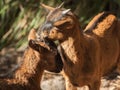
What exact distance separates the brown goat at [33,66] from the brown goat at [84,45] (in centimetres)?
21

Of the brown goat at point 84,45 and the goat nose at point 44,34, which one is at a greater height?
the goat nose at point 44,34

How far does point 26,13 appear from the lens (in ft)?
37.7

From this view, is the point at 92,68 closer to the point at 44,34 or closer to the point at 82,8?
the point at 44,34

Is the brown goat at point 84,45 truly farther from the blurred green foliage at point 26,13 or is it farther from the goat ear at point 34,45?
the blurred green foliage at point 26,13

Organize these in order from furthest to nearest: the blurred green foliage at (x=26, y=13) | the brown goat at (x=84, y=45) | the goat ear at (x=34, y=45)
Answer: the blurred green foliage at (x=26, y=13) → the goat ear at (x=34, y=45) → the brown goat at (x=84, y=45)

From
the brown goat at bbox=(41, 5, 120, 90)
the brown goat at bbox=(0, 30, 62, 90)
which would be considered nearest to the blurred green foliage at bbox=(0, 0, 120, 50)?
the brown goat at bbox=(41, 5, 120, 90)

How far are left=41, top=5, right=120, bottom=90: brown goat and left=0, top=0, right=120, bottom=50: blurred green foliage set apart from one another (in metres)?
3.42

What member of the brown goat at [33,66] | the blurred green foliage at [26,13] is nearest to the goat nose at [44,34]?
the brown goat at [33,66]

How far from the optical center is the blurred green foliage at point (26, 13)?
10609mm

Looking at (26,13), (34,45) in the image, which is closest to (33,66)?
(34,45)

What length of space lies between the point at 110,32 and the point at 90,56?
2.47 feet

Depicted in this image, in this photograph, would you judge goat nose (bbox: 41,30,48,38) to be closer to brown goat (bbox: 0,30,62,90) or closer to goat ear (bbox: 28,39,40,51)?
brown goat (bbox: 0,30,62,90)

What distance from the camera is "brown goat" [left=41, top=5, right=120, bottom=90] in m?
5.87

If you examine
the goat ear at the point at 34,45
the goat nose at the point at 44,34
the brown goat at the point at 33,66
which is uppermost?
the goat nose at the point at 44,34
